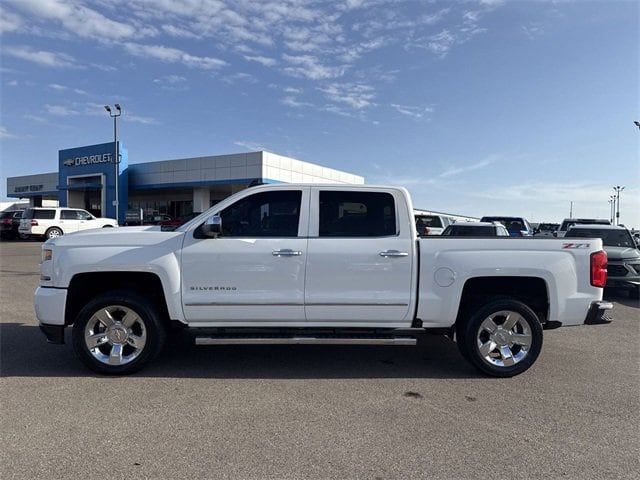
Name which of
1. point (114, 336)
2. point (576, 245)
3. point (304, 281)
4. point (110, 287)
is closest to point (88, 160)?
point (110, 287)

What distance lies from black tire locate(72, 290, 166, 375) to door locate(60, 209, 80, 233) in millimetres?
25000

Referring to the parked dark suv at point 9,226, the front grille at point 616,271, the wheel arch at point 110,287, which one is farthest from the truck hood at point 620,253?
the parked dark suv at point 9,226

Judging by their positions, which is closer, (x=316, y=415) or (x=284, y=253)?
(x=316, y=415)

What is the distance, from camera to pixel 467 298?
5234 millimetres

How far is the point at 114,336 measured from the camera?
4922mm

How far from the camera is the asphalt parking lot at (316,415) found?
3.22m

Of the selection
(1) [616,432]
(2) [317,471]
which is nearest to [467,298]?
(1) [616,432]

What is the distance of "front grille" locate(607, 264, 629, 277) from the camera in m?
10.6

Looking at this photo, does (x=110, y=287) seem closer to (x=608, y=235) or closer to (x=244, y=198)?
(x=244, y=198)

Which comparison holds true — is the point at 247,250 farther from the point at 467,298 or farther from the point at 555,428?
the point at 555,428

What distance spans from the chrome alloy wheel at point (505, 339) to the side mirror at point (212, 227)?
9.58 feet

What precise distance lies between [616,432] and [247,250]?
3.61m

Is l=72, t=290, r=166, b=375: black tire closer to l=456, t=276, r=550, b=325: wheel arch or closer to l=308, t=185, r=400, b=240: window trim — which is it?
l=308, t=185, r=400, b=240: window trim

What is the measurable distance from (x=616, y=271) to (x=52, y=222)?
27113mm
